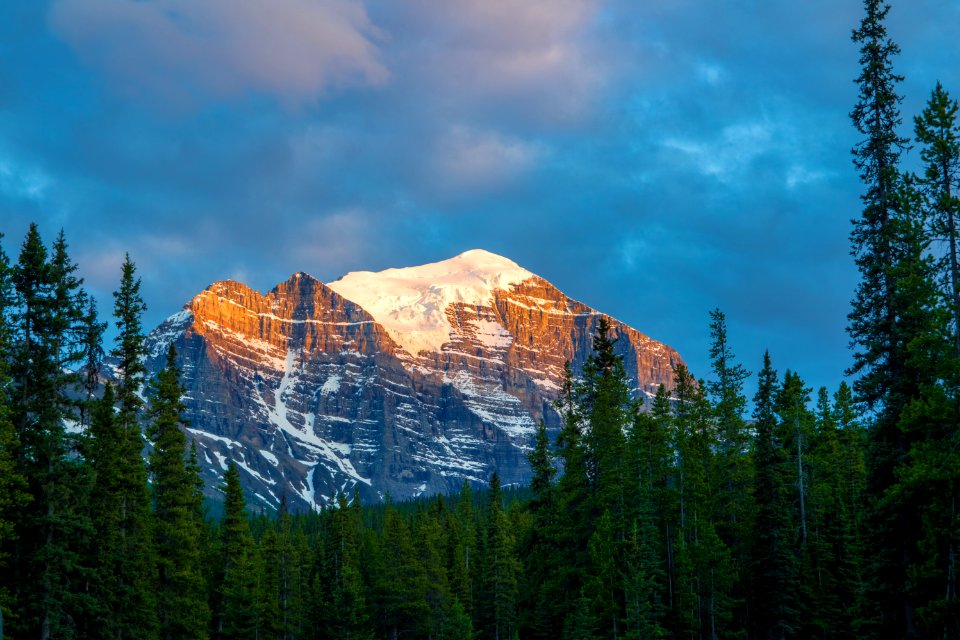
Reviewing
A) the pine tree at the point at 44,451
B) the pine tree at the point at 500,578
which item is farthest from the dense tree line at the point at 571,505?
the pine tree at the point at 500,578

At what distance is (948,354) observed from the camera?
26.3m

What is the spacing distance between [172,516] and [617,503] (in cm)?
2347

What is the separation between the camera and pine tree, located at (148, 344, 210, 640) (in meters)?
52.1

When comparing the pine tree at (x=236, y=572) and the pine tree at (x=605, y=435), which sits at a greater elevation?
the pine tree at (x=605, y=435)

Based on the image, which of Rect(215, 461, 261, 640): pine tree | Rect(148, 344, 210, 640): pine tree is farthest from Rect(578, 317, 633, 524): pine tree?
Rect(215, 461, 261, 640): pine tree

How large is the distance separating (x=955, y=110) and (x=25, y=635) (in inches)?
1397

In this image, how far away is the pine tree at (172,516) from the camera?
52062mm

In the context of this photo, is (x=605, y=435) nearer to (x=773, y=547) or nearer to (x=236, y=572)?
(x=773, y=547)

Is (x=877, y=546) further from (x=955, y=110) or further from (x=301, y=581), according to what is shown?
(x=301, y=581)

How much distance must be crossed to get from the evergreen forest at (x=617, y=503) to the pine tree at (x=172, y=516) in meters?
0.15

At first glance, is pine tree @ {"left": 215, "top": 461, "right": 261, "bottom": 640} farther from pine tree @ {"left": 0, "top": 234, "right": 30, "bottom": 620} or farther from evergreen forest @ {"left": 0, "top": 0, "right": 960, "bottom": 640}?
pine tree @ {"left": 0, "top": 234, "right": 30, "bottom": 620}

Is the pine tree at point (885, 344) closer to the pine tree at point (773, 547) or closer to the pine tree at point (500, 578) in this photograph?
the pine tree at point (773, 547)

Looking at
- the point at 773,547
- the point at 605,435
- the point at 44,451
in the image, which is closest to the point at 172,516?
the point at 44,451

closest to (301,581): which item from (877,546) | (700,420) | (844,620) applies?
(700,420)
